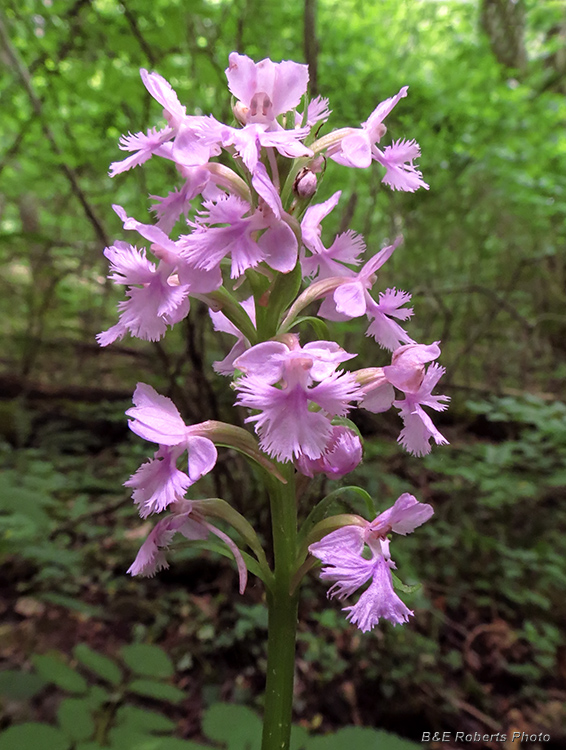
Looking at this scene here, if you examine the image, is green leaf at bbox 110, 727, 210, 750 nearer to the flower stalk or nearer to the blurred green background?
the blurred green background

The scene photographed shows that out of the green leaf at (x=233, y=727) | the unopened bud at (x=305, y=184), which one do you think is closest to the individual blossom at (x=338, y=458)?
the unopened bud at (x=305, y=184)

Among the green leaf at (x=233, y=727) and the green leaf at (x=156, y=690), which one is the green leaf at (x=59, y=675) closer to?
the green leaf at (x=156, y=690)

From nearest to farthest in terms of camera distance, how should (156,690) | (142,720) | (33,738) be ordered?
(33,738)
(142,720)
(156,690)

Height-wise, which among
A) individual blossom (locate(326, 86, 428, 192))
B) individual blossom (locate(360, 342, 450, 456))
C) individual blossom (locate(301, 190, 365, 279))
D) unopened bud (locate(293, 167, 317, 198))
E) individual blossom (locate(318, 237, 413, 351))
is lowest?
individual blossom (locate(360, 342, 450, 456))

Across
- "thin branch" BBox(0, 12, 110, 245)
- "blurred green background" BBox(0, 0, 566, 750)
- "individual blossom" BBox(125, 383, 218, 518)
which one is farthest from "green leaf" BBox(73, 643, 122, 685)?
"thin branch" BBox(0, 12, 110, 245)

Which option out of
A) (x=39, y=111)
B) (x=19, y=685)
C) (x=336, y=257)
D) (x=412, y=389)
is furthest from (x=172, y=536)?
(x=39, y=111)

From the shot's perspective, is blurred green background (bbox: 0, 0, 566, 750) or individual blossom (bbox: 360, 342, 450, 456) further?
blurred green background (bbox: 0, 0, 566, 750)

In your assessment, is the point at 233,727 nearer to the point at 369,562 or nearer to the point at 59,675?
the point at 59,675
